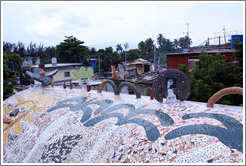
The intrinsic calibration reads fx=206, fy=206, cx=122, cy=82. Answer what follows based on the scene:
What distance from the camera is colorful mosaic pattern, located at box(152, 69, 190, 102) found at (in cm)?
541

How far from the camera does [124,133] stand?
4.61m

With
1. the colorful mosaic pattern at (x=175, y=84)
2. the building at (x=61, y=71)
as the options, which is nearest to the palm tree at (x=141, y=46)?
the building at (x=61, y=71)

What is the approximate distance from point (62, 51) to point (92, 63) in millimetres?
3779

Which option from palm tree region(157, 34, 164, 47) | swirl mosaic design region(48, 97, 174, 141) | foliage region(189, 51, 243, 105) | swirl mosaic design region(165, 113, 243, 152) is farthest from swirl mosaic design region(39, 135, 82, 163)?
palm tree region(157, 34, 164, 47)

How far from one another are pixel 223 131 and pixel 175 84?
6.38 ft

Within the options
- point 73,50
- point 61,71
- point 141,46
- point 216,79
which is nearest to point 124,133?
point 216,79

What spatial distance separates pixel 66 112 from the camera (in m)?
6.52

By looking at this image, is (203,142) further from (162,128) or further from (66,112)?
(66,112)

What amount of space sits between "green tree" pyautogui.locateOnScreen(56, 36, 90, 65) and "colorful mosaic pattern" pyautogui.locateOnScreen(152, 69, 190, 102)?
1628cm

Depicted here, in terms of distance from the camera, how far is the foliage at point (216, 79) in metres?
7.02

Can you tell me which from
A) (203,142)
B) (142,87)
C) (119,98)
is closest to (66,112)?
(119,98)

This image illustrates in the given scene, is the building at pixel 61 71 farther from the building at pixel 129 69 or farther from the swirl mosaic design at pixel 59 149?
the swirl mosaic design at pixel 59 149

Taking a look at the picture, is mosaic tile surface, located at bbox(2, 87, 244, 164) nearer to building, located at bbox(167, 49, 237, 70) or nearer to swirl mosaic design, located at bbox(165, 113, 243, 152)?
swirl mosaic design, located at bbox(165, 113, 243, 152)

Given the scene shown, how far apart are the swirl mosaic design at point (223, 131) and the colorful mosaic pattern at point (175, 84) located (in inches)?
42.2
